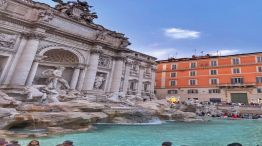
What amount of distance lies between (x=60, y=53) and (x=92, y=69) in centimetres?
479

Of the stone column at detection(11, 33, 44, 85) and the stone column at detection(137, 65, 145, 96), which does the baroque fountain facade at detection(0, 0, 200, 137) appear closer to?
the stone column at detection(11, 33, 44, 85)

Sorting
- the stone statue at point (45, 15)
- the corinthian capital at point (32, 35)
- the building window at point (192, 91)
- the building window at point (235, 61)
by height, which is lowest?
the building window at point (192, 91)

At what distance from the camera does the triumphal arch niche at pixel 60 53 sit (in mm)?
20641

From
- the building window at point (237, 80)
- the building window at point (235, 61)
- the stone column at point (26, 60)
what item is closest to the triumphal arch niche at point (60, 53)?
the stone column at point (26, 60)

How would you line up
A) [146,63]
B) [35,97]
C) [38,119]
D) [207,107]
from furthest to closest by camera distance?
[146,63] < [207,107] < [35,97] < [38,119]

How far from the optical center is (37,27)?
22031 mm

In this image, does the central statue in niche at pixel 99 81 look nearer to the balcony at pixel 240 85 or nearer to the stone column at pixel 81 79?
the stone column at pixel 81 79

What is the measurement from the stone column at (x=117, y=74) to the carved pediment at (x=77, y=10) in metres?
7.52

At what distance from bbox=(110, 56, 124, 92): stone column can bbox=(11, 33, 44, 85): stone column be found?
12.6 meters

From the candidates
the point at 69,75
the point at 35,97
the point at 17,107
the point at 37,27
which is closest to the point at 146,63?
the point at 69,75

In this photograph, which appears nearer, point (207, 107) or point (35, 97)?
point (35, 97)

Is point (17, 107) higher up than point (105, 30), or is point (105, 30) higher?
point (105, 30)

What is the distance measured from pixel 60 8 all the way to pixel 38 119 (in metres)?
20.2

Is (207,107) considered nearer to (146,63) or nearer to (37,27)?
(146,63)
